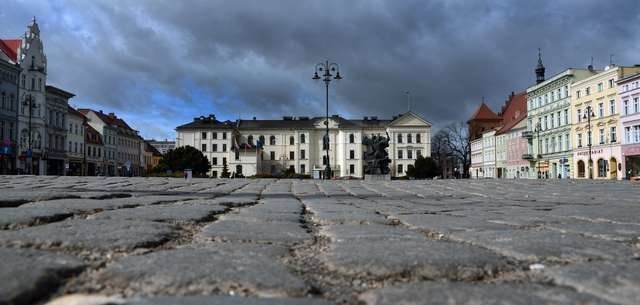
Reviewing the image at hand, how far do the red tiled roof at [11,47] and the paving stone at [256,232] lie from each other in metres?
73.8

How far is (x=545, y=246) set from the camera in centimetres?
344

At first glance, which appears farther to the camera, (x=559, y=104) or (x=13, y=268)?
(x=559, y=104)

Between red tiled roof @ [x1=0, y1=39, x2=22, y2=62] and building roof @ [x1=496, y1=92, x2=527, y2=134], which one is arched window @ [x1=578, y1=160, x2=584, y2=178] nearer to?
building roof @ [x1=496, y1=92, x2=527, y2=134]

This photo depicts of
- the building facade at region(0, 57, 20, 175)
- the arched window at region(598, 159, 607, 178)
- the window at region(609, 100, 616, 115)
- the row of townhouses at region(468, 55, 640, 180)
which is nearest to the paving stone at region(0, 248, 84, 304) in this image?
the row of townhouses at region(468, 55, 640, 180)

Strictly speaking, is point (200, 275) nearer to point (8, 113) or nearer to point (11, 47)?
point (8, 113)

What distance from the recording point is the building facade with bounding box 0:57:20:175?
199 ft

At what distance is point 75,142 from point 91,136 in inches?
315

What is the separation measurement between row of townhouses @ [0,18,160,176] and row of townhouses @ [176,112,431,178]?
2369 centimetres

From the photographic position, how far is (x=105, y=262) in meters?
2.69

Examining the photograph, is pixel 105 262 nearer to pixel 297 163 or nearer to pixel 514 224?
pixel 514 224

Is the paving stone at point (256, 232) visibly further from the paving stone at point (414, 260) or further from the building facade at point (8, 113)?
the building facade at point (8, 113)

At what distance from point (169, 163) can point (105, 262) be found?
84438mm

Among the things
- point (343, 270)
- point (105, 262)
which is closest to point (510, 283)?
point (343, 270)

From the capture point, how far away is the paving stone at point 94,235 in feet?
10.5
